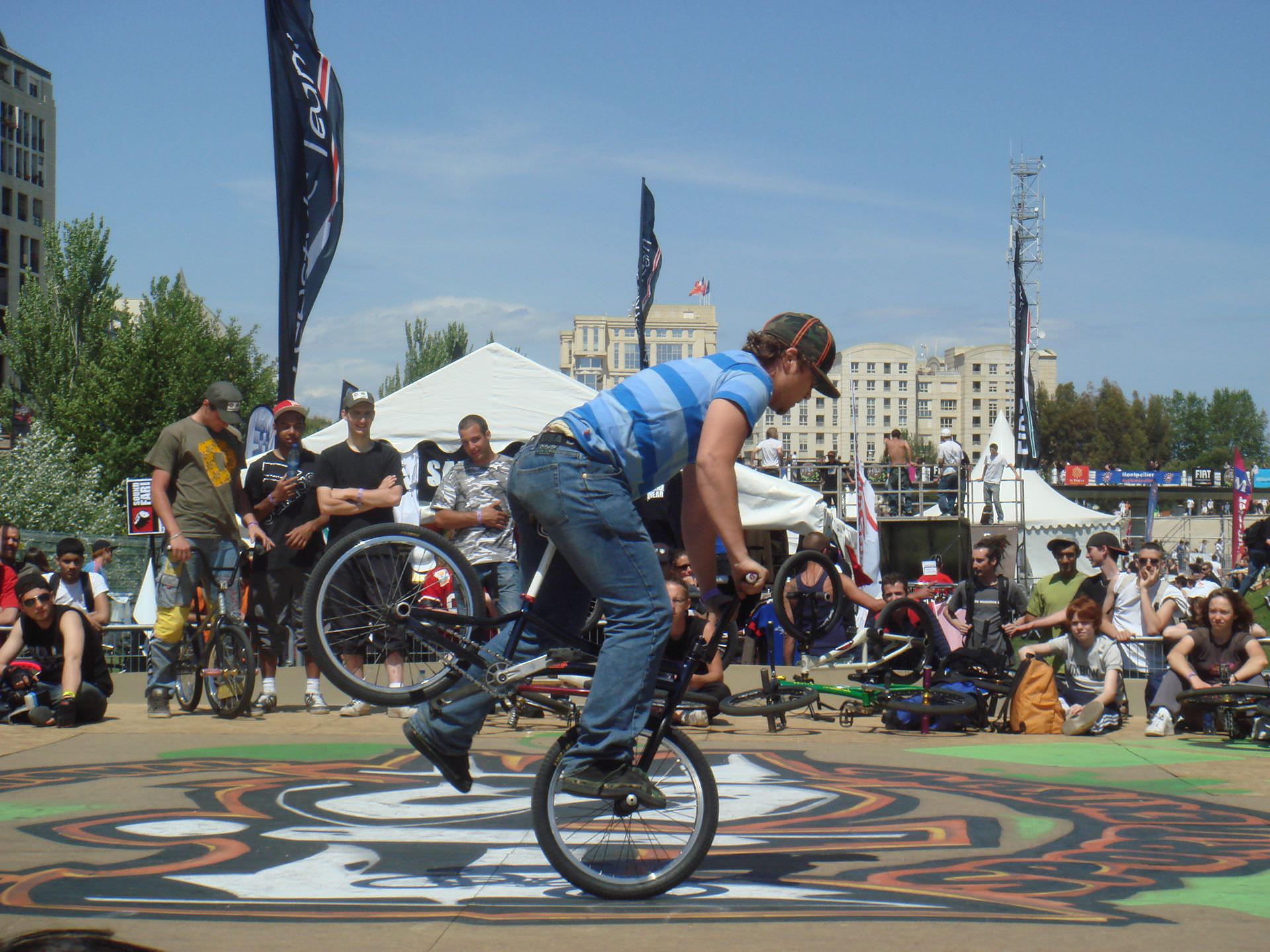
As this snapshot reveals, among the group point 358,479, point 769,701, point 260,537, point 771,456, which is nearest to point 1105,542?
point 769,701

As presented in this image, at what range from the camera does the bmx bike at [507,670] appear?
12.6ft

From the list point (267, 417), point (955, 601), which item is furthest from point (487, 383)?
point (955, 601)

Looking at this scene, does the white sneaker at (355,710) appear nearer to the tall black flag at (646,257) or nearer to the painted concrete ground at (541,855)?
the painted concrete ground at (541,855)

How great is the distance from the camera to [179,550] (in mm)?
7621

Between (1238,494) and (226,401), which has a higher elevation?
(226,401)

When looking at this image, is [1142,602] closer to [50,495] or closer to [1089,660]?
[1089,660]

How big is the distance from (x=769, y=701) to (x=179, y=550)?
13.0ft

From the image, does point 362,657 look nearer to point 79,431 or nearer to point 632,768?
point 632,768

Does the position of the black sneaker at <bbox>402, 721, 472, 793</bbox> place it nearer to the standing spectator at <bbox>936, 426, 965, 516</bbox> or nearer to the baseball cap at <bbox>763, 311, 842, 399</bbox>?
the baseball cap at <bbox>763, 311, 842, 399</bbox>

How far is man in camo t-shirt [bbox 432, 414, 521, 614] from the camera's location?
310 inches

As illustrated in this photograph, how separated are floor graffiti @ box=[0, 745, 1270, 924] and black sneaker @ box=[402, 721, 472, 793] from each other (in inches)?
12.2

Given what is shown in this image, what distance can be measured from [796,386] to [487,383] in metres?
8.92

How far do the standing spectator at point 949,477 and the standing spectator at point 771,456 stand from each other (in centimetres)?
284

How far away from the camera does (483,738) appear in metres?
7.58
